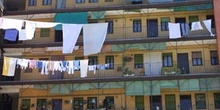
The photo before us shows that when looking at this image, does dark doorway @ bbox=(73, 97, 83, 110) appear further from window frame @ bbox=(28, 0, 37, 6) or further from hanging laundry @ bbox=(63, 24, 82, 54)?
window frame @ bbox=(28, 0, 37, 6)

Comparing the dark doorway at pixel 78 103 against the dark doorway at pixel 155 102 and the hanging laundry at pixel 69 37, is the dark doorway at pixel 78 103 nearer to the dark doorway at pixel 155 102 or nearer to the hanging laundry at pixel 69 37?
the dark doorway at pixel 155 102

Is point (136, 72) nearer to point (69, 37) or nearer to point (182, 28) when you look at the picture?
point (182, 28)

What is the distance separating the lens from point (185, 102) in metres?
33.7

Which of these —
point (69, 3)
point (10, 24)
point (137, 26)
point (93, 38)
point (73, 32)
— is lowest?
point (93, 38)

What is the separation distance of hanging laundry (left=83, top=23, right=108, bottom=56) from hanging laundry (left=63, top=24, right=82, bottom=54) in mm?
730

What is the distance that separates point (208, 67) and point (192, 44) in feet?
7.89

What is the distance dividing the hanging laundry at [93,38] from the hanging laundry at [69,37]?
2.40ft

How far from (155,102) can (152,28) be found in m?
6.75

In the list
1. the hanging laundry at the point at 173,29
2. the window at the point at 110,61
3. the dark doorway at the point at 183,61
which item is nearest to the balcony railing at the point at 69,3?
the hanging laundry at the point at 173,29

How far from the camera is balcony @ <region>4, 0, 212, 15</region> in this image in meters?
35.0

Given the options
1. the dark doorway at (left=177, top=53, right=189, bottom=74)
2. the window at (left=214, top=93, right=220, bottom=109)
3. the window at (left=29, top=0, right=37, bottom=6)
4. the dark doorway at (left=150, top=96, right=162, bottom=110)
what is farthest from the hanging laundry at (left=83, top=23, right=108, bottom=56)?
the window at (left=214, top=93, right=220, bottom=109)

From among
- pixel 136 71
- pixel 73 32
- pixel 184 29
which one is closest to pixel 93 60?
pixel 136 71

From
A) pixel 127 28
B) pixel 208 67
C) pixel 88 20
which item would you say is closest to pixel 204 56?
pixel 208 67

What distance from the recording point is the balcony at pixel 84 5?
115 ft
